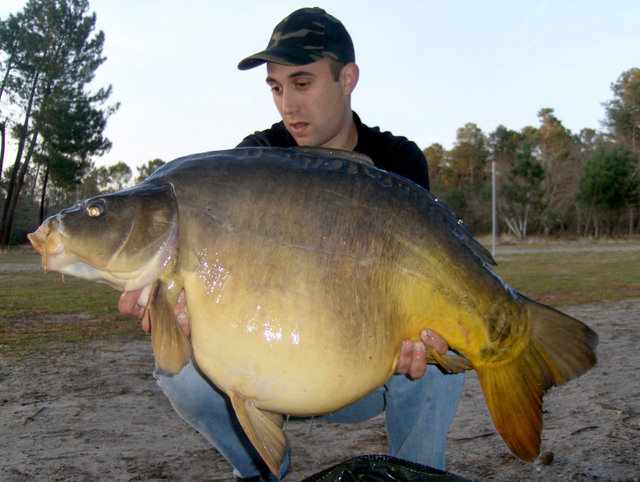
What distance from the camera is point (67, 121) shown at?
67.9 feet

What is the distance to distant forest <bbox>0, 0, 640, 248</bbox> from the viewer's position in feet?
68.6

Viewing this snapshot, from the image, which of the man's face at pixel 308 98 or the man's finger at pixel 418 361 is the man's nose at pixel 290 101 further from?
the man's finger at pixel 418 361

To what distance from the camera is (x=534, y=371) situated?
150 cm

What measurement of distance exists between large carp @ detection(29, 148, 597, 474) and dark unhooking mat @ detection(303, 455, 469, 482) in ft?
0.48

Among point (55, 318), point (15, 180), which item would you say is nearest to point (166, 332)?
point (55, 318)

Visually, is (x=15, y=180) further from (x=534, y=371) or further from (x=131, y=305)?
(x=534, y=371)

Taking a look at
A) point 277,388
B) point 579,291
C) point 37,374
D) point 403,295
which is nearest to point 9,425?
point 37,374

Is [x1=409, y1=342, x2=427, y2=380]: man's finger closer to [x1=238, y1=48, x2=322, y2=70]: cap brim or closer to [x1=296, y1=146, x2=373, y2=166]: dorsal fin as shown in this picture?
[x1=296, y1=146, x2=373, y2=166]: dorsal fin

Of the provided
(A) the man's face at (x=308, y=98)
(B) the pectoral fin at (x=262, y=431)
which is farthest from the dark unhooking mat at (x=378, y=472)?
(A) the man's face at (x=308, y=98)

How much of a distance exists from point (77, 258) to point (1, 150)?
963 inches

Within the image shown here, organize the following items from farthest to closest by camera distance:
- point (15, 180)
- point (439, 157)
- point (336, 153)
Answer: point (439, 157) → point (15, 180) → point (336, 153)

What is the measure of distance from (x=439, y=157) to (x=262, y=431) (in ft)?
174

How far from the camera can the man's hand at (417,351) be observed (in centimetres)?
150

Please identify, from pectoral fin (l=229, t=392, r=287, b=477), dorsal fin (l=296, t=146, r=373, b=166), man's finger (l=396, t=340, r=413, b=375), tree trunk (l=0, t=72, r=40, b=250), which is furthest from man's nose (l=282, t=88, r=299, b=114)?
tree trunk (l=0, t=72, r=40, b=250)
